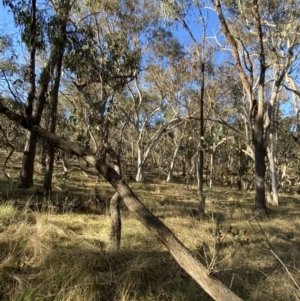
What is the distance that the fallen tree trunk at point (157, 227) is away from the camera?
300cm

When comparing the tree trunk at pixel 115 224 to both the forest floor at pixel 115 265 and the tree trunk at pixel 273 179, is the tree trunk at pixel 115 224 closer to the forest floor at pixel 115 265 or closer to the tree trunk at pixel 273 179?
the forest floor at pixel 115 265

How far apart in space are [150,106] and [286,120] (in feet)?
33.3

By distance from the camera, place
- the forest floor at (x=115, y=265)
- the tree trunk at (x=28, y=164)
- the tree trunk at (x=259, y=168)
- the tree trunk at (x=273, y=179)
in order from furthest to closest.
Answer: the tree trunk at (x=273, y=179) < the tree trunk at (x=259, y=168) < the tree trunk at (x=28, y=164) < the forest floor at (x=115, y=265)

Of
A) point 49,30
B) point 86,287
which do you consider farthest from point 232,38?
point 86,287

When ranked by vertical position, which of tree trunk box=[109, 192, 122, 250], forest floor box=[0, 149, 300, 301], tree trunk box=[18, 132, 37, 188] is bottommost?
forest floor box=[0, 149, 300, 301]

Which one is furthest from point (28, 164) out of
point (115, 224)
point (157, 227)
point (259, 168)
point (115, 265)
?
point (157, 227)

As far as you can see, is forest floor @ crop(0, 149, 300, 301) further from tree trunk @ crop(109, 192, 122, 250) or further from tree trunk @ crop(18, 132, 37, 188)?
tree trunk @ crop(18, 132, 37, 188)

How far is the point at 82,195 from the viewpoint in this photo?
36.3 ft

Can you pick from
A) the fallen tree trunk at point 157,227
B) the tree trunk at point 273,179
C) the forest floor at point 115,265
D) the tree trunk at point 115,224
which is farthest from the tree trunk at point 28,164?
the tree trunk at point 273,179

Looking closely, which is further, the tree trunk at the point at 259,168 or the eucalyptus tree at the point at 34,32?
the tree trunk at the point at 259,168

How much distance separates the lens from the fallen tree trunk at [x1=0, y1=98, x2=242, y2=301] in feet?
9.86

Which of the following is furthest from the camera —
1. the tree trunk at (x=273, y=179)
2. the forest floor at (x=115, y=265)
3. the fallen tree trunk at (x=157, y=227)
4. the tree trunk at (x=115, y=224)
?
the tree trunk at (x=273, y=179)

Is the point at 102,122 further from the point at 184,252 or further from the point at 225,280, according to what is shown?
the point at 184,252

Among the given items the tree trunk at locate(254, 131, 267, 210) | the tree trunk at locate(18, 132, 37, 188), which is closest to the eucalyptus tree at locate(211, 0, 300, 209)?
the tree trunk at locate(254, 131, 267, 210)
